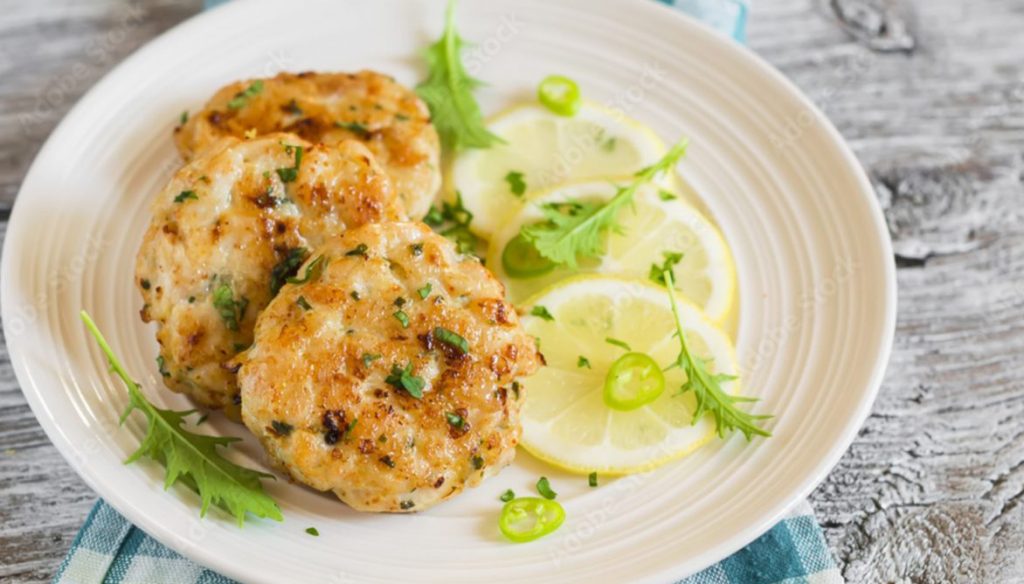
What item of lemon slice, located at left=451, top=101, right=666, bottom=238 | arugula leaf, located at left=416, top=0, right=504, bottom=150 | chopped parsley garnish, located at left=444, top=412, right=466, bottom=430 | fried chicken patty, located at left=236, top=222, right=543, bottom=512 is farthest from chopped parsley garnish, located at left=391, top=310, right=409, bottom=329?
arugula leaf, located at left=416, top=0, right=504, bottom=150

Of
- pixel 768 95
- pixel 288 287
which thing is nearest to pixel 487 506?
pixel 288 287

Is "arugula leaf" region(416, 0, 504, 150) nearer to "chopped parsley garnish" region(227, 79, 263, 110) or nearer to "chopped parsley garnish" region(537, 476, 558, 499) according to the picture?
"chopped parsley garnish" region(227, 79, 263, 110)

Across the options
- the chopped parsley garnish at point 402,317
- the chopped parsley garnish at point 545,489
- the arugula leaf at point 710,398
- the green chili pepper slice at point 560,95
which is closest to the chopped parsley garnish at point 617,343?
the arugula leaf at point 710,398

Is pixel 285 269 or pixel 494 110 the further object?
pixel 494 110

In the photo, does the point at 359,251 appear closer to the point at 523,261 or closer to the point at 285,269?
the point at 285,269

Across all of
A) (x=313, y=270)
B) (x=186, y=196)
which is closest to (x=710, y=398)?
(x=313, y=270)

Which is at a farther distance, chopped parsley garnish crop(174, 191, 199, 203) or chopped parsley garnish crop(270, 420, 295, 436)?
chopped parsley garnish crop(174, 191, 199, 203)
